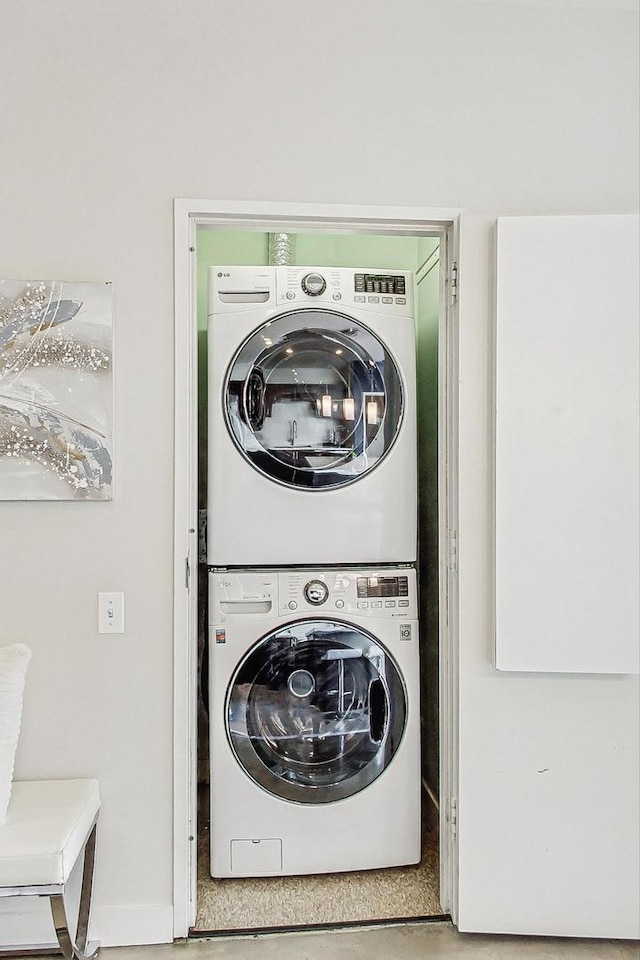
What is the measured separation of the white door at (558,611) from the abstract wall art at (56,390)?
109 cm

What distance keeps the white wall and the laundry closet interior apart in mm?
314

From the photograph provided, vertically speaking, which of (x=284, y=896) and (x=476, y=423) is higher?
(x=476, y=423)

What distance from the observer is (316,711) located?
2455 mm

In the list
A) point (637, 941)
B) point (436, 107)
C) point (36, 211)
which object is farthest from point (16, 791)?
point (436, 107)

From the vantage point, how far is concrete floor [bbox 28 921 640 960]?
2.07 m

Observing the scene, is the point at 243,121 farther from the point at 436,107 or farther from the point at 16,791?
the point at 16,791

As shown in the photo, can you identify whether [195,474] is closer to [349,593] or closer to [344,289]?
[349,593]

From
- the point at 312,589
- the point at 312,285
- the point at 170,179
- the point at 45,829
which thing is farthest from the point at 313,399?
the point at 45,829

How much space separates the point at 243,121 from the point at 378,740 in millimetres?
1935

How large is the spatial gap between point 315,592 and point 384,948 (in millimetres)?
1024

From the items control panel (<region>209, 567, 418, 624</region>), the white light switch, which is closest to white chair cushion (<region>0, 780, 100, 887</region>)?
the white light switch

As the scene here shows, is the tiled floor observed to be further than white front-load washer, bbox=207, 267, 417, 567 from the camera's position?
No

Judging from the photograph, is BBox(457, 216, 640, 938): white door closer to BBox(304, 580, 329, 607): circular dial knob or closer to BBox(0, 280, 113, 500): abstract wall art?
BBox(304, 580, 329, 607): circular dial knob

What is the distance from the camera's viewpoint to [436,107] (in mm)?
2146
